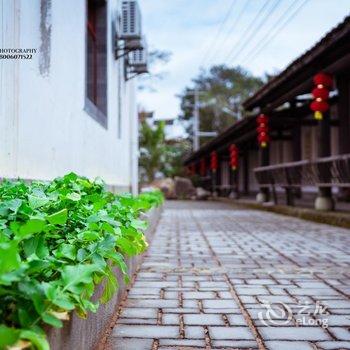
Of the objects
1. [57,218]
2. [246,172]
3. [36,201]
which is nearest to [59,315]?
[57,218]

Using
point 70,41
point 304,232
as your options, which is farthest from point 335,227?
point 70,41

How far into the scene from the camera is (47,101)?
4.82 m

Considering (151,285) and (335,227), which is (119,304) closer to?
(151,285)

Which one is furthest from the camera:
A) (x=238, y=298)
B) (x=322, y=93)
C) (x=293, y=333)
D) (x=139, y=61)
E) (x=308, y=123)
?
(x=308, y=123)

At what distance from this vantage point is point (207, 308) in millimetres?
3279

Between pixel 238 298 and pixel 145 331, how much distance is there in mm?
1038

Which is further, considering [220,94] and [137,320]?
[220,94]

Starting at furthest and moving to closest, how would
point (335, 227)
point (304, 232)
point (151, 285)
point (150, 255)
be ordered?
point (335, 227), point (304, 232), point (150, 255), point (151, 285)

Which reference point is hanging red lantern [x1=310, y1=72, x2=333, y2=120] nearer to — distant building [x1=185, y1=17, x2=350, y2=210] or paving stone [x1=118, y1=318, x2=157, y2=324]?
distant building [x1=185, y1=17, x2=350, y2=210]

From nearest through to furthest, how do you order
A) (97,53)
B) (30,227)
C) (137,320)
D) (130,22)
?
(30,227)
(137,320)
(97,53)
(130,22)

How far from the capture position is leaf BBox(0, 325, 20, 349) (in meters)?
1.28

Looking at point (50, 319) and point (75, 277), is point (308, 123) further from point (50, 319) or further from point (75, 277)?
point (50, 319)

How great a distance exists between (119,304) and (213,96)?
150 feet

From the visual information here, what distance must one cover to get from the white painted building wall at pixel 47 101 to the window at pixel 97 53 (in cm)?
57
